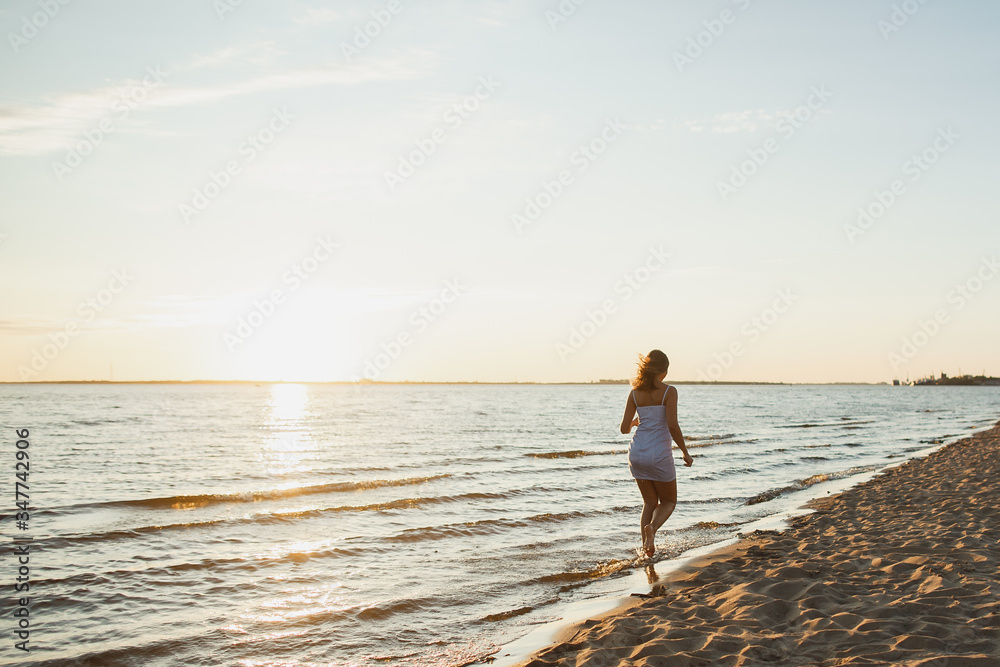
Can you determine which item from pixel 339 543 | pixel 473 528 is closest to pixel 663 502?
pixel 473 528

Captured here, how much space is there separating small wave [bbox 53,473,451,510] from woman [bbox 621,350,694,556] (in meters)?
9.67

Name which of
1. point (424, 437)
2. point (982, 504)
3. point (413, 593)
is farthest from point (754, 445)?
point (413, 593)

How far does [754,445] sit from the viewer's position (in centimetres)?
2659

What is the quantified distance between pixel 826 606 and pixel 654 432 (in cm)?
232

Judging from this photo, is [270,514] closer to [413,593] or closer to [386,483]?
[386,483]

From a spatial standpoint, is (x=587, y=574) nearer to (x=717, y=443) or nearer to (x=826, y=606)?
(x=826, y=606)

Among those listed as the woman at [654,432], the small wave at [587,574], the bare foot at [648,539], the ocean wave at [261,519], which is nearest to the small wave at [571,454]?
the ocean wave at [261,519]

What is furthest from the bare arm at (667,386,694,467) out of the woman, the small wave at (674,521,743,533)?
the small wave at (674,521,743,533)

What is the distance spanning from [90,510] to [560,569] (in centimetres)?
996

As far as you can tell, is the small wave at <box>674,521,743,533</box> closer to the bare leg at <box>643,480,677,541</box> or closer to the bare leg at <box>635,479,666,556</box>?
the bare leg at <box>635,479,666,556</box>

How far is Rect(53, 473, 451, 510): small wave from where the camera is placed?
13.4 m

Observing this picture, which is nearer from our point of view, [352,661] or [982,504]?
[352,661]

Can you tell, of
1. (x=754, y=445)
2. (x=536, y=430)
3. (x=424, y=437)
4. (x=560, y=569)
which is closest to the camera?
(x=560, y=569)

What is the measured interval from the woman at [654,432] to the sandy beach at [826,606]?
0.95 m
